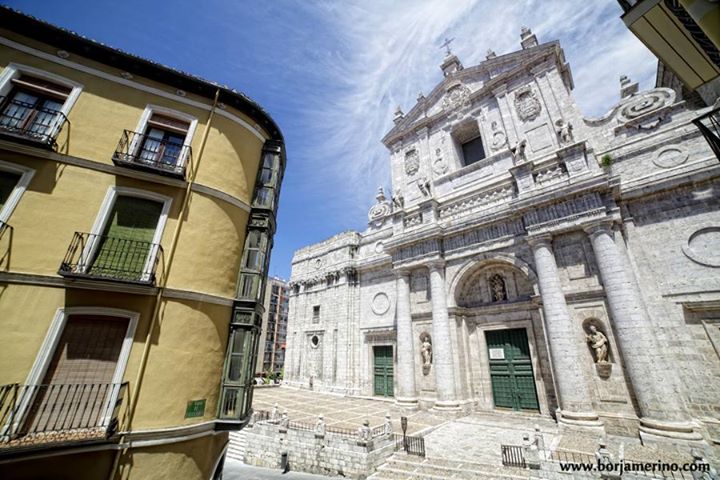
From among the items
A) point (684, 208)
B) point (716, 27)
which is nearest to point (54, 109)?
point (716, 27)

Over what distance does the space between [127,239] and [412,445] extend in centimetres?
1066

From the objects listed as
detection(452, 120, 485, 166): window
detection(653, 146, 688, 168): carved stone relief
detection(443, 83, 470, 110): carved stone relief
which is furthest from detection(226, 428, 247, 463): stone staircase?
detection(443, 83, 470, 110): carved stone relief

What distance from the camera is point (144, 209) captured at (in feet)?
23.3

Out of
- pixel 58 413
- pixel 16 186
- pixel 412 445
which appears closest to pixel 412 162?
pixel 412 445

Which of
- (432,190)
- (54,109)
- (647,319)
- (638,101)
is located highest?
(638,101)

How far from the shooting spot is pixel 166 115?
8.07 m

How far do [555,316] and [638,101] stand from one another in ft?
35.1

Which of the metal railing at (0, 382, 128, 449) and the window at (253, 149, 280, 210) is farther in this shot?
the window at (253, 149, 280, 210)

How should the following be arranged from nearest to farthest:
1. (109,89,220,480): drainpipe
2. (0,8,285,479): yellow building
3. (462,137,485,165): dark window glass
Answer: (0,8,285,479): yellow building
(109,89,220,480): drainpipe
(462,137,485,165): dark window glass

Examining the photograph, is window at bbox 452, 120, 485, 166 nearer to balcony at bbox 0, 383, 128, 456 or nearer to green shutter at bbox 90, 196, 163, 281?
green shutter at bbox 90, 196, 163, 281

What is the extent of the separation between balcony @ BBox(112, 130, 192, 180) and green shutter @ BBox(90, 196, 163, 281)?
87 cm

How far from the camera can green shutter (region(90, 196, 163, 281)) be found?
631 centimetres

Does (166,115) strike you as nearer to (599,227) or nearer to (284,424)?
(284,424)

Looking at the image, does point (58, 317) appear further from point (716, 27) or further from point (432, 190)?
point (432, 190)
